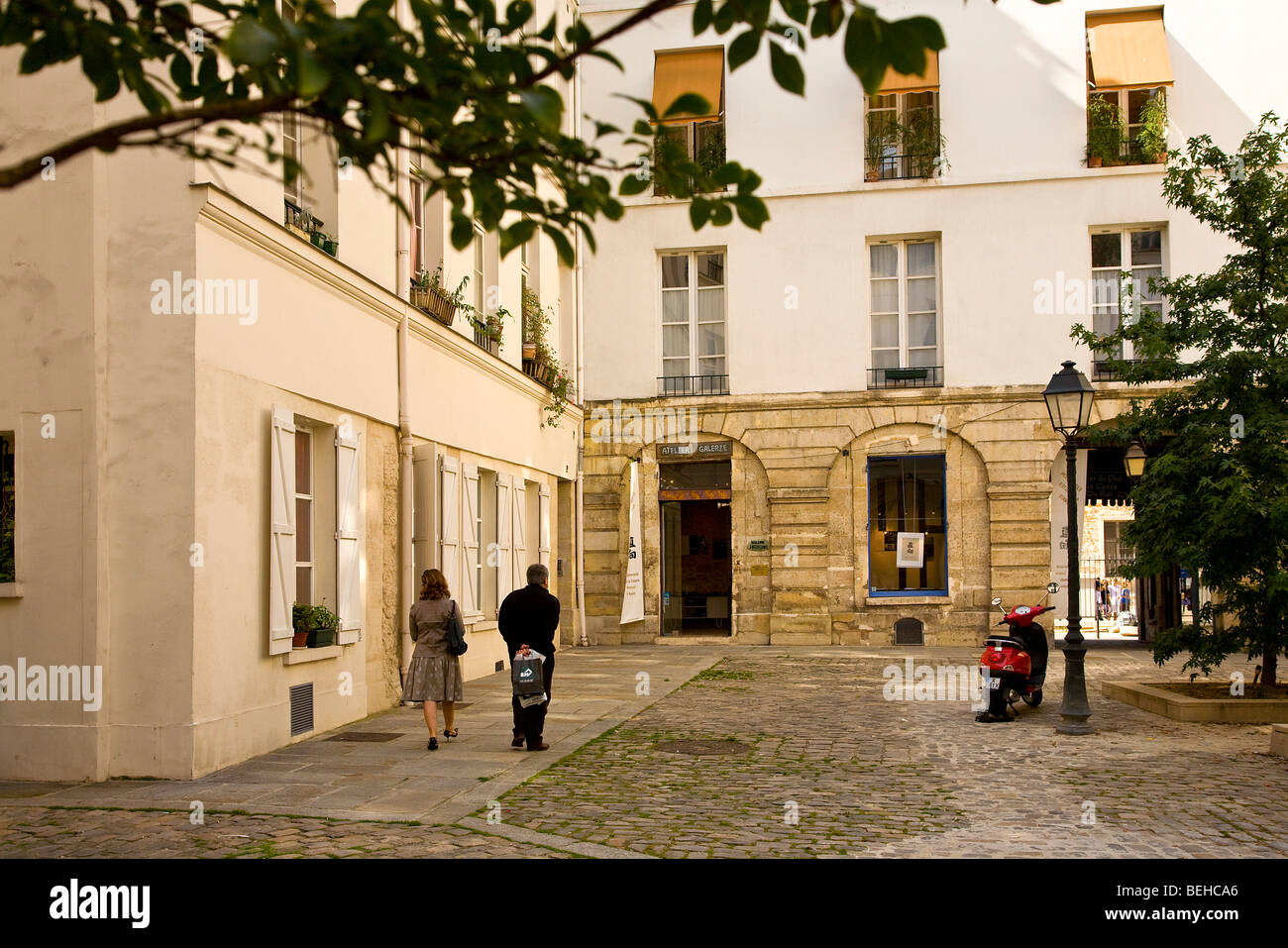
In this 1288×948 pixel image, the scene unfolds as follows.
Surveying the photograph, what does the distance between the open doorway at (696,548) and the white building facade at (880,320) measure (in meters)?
0.05

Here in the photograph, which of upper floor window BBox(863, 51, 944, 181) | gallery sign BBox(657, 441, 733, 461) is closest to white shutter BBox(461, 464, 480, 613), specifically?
gallery sign BBox(657, 441, 733, 461)

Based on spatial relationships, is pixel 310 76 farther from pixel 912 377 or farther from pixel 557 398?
pixel 912 377

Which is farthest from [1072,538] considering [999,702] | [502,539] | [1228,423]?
[502,539]

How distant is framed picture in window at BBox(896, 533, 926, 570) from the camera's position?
71.8 feet

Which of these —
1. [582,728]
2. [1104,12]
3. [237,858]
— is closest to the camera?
[237,858]

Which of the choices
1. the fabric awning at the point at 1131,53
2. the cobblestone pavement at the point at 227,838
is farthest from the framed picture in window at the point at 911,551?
the cobblestone pavement at the point at 227,838

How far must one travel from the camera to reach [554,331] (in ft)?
71.9

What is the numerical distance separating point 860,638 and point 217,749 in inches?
571

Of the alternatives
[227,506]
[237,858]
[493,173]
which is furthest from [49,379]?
[493,173]

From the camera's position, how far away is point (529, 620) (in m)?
10.7

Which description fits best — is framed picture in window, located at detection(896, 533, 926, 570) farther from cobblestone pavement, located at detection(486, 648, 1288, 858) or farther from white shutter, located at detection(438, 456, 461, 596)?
white shutter, located at detection(438, 456, 461, 596)

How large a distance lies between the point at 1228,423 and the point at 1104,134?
1083cm

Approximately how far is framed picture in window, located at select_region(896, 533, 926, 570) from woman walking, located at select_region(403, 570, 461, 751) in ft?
41.7

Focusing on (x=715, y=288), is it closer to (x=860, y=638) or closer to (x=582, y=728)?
(x=860, y=638)
